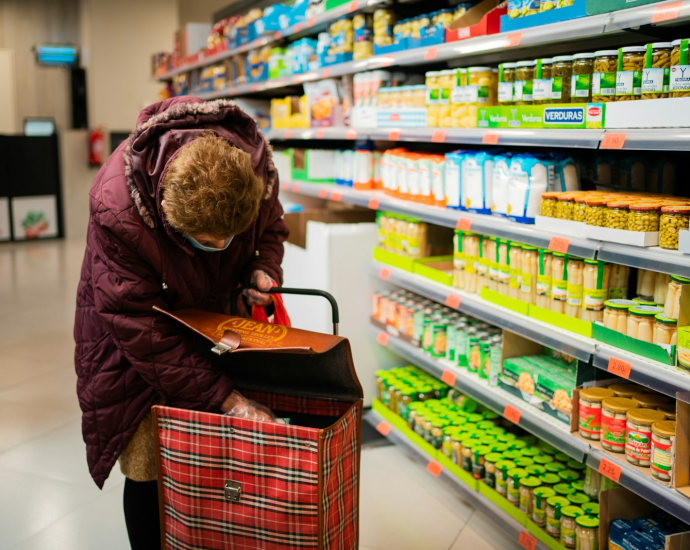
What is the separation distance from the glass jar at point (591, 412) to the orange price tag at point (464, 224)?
772 mm

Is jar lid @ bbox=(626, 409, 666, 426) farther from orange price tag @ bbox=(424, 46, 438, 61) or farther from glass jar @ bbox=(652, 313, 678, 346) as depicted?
orange price tag @ bbox=(424, 46, 438, 61)

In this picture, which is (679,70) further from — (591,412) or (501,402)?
(501,402)

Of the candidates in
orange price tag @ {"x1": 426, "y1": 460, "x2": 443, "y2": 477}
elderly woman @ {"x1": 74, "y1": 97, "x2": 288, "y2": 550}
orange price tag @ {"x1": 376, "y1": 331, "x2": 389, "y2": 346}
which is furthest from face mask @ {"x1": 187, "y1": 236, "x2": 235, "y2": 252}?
orange price tag @ {"x1": 376, "y1": 331, "x2": 389, "y2": 346}

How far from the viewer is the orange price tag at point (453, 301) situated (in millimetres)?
2895

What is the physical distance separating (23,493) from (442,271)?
6.66 ft

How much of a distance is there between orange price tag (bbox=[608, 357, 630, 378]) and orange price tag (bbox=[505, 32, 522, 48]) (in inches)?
42.3

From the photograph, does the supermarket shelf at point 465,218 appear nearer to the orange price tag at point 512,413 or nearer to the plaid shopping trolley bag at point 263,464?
→ the orange price tag at point 512,413

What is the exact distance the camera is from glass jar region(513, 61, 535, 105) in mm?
2471

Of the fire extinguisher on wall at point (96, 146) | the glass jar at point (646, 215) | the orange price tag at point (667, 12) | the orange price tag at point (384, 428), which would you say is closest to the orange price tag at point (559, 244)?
the glass jar at point (646, 215)

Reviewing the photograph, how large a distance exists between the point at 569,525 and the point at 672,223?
107 cm

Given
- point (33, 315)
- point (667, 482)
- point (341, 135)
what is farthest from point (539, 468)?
point (33, 315)

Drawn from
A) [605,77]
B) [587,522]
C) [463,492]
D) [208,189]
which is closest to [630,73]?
[605,77]

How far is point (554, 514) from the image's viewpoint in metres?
2.43

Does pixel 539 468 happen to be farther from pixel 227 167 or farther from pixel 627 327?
pixel 227 167
